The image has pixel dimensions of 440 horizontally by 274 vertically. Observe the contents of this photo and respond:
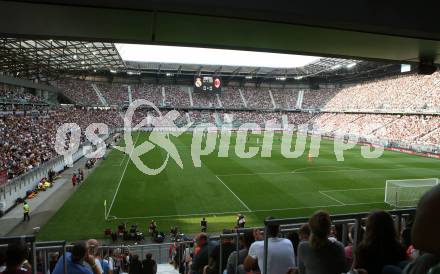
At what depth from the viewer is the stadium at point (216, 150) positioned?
140 inches

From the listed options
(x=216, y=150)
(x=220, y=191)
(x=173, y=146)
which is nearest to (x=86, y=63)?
(x=173, y=146)

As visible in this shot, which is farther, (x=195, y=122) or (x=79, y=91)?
(x=195, y=122)

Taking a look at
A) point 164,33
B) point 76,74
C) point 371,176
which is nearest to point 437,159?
point 371,176

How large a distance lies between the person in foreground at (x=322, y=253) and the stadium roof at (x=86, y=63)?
86.9 feet

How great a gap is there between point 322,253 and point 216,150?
1721 inches

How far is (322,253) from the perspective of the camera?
3664 mm

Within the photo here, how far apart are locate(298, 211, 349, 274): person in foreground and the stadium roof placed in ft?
86.9

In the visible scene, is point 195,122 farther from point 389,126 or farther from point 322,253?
point 322,253

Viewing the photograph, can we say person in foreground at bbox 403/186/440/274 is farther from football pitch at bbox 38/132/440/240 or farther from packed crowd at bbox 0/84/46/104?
packed crowd at bbox 0/84/46/104

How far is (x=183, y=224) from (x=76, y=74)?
7022cm

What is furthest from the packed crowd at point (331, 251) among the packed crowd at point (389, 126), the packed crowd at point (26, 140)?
the packed crowd at point (389, 126)

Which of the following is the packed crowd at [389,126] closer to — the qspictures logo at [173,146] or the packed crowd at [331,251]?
the qspictures logo at [173,146]

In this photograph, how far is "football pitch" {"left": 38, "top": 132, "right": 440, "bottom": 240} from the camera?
65.2ft

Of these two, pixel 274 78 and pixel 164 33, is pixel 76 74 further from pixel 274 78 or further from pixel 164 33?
pixel 164 33
